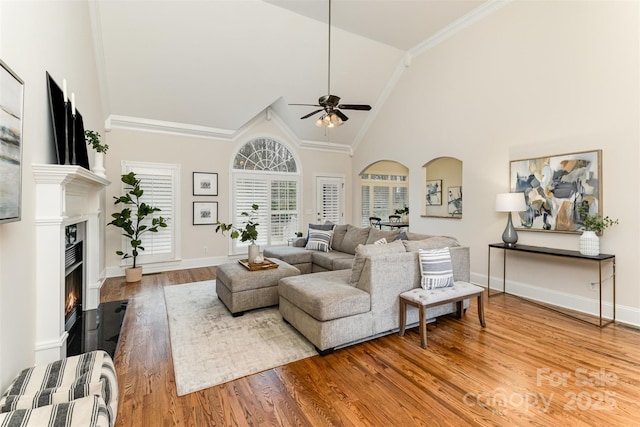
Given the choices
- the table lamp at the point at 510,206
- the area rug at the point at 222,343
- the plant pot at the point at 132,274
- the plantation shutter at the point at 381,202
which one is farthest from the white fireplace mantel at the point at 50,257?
the plantation shutter at the point at 381,202

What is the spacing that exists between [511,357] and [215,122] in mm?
6261

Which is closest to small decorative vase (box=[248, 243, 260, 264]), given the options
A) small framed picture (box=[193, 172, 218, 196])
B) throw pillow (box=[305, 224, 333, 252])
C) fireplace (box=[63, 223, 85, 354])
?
throw pillow (box=[305, 224, 333, 252])

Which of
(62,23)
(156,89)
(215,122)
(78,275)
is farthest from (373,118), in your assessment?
(78,275)

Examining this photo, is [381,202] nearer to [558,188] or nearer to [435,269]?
[558,188]

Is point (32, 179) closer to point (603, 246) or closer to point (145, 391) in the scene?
point (145, 391)

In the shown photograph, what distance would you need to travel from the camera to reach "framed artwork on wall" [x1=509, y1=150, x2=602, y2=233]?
3670 millimetres

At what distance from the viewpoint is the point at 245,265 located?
406cm

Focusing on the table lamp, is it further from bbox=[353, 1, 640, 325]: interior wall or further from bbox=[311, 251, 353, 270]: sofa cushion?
bbox=[311, 251, 353, 270]: sofa cushion

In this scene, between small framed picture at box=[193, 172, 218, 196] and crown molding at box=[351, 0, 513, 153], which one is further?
small framed picture at box=[193, 172, 218, 196]

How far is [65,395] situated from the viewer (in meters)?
1.54

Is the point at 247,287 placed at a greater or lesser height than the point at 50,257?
lesser

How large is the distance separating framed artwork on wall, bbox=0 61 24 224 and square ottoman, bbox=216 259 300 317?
2223mm

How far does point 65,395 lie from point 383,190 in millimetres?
9764

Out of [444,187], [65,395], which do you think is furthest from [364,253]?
[444,187]
